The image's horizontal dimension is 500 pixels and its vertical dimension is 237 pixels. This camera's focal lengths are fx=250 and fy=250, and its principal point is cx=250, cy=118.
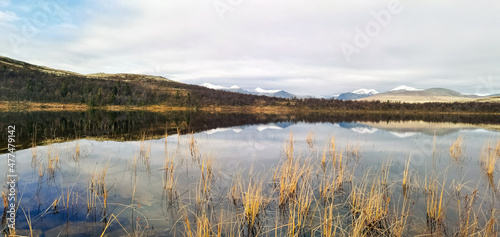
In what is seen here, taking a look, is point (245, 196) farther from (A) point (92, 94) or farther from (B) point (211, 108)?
(A) point (92, 94)

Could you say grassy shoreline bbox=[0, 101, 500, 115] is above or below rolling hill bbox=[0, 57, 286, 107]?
below

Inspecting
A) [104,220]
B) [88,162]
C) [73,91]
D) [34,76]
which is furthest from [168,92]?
[104,220]

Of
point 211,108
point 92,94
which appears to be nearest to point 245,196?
point 211,108

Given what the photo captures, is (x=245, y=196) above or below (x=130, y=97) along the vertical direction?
below

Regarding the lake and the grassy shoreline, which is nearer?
the lake

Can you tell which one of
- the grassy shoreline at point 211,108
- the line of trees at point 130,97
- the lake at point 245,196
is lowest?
the lake at point 245,196

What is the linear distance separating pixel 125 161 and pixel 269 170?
663cm

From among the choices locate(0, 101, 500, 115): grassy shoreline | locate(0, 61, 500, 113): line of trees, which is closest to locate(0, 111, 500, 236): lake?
locate(0, 101, 500, 115): grassy shoreline

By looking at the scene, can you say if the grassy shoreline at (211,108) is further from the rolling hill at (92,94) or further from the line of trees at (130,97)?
the rolling hill at (92,94)

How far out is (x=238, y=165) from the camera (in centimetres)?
1116

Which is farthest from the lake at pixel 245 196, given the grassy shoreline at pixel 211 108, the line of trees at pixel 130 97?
the line of trees at pixel 130 97

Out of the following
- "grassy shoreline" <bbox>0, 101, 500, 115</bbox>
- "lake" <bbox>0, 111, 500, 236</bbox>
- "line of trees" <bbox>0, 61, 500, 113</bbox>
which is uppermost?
"line of trees" <bbox>0, 61, 500, 113</bbox>

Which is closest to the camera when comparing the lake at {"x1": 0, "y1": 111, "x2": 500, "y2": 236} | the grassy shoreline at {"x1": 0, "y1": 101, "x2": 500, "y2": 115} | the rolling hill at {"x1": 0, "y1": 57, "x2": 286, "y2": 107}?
the lake at {"x1": 0, "y1": 111, "x2": 500, "y2": 236}

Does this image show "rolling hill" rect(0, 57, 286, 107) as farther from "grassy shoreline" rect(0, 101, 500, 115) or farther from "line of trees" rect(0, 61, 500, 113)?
"grassy shoreline" rect(0, 101, 500, 115)
